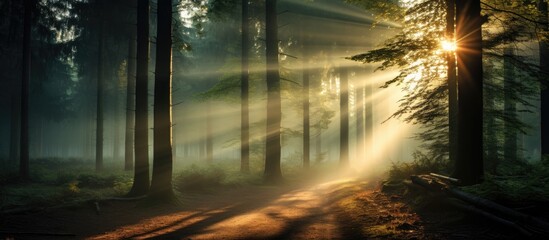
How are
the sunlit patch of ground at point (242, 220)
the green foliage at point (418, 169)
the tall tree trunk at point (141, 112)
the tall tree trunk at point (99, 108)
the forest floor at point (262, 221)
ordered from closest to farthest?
the forest floor at point (262, 221)
the sunlit patch of ground at point (242, 220)
the green foliage at point (418, 169)
the tall tree trunk at point (141, 112)
the tall tree trunk at point (99, 108)

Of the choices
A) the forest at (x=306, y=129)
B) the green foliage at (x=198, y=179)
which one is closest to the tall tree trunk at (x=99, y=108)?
the forest at (x=306, y=129)

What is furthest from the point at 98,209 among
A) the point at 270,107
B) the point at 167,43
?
the point at 270,107

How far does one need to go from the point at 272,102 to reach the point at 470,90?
35.4ft

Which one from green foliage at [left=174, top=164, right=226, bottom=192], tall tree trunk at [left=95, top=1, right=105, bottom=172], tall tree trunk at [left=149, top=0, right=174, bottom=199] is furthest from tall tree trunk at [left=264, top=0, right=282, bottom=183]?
tall tree trunk at [left=95, top=1, right=105, bottom=172]

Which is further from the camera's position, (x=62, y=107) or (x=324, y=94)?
(x=62, y=107)

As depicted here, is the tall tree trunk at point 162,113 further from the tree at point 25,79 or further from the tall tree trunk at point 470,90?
the tree at point 25,79

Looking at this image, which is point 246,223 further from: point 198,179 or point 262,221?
point 198,179

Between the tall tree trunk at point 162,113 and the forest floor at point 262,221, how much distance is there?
2.57 ft

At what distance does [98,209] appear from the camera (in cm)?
1048

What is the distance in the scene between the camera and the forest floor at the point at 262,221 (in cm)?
702

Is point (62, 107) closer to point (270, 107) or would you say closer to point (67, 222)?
point (270, 107)

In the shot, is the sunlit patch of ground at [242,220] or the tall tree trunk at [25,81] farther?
the tall tree trunk at [25,81]

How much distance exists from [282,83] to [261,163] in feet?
20.7

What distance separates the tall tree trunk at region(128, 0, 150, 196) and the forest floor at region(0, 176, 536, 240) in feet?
3.20
